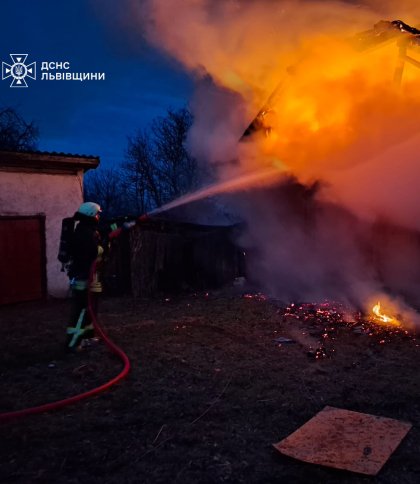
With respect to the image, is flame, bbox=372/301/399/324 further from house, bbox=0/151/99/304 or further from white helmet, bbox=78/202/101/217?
house, bbox=0/151/99/304

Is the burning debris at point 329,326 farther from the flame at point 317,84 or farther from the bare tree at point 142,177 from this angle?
the bare tree at point 142,177

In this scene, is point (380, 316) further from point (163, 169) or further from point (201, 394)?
point (163, 169)

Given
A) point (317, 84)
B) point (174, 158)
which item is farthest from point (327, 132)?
point (174, 158)

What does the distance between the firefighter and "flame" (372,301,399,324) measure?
499 cm

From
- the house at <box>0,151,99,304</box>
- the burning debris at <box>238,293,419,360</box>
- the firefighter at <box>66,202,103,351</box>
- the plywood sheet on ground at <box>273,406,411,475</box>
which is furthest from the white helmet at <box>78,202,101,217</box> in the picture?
the house at <box>0,151,99,304</box>

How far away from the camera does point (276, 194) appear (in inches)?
467

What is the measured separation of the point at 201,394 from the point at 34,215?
26.3ft

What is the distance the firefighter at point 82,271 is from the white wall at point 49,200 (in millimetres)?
5106

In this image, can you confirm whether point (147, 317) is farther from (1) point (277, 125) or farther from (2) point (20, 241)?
(1) point (277, 125)

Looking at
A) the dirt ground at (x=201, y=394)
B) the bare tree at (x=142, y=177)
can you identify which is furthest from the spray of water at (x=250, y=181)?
the bare tree at (x=142, y=177)

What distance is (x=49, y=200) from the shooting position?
1139 centimetres

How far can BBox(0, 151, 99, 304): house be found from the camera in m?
10.6

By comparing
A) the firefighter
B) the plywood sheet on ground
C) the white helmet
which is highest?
the white helmet

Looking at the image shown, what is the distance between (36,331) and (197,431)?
509 cm
